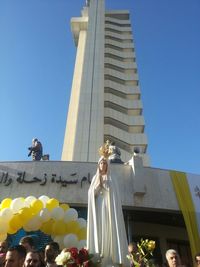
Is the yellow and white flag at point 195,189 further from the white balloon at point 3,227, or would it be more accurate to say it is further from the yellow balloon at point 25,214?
the white balloon at point 3,227

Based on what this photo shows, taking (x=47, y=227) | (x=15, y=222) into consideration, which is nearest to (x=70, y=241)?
(x=47, y=227)

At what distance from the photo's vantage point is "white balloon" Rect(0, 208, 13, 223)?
6.55 m

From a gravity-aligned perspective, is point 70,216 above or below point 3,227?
above

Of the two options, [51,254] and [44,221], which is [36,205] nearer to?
[44,221]

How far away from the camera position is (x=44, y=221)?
6.77m

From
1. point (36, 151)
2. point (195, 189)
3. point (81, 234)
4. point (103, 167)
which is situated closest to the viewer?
point (103, 167)

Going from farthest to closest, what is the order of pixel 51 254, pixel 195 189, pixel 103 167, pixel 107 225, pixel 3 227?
pixel 195 189 → pixel 3 227 → pixel 103 167 → pixel 107 225 → pixel 51 254

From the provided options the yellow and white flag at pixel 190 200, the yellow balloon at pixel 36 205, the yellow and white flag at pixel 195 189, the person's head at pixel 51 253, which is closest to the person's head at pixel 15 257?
the person's head at pixel 51 253

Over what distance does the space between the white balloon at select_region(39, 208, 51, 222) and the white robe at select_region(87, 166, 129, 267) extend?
2044mm

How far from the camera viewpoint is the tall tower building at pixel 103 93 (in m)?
21.0

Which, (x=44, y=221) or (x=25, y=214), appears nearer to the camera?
(x=25, y=214)

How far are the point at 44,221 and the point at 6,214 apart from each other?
0.80 m

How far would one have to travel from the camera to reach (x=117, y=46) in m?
30.1

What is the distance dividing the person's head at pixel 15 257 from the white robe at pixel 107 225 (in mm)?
1141
